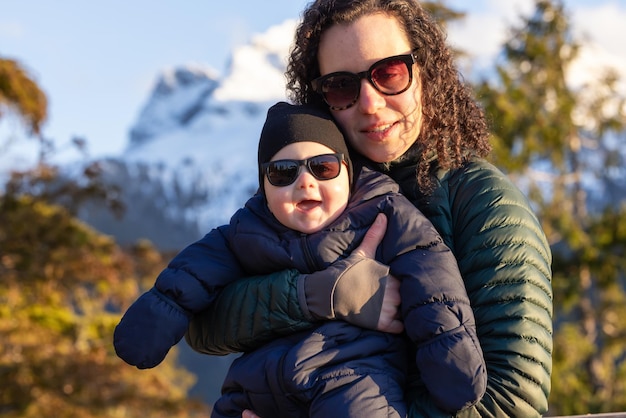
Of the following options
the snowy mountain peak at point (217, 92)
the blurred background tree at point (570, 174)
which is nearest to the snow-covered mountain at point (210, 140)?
the snowy mountain peak at point (217, 92)

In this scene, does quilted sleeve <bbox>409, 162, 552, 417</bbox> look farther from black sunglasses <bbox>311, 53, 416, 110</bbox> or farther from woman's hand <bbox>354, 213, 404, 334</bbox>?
black sunglasses <bbox>311, 53, 416, 110</bbox>

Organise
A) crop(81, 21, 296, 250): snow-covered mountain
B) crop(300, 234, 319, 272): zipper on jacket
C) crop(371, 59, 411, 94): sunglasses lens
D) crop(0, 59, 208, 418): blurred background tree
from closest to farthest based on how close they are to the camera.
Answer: crop(300, 234, 319, 272): zipper on jacket < crop(371, 59, 411, 94): sunglasses lens < crop(0, 59, 208, 418): blurred background tree < crop(81, 21, 296, 250): snow-covered mountain

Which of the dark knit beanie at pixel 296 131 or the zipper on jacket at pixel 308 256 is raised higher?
the dark knit beanie at pixel 296 131

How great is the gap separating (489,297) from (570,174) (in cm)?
1322

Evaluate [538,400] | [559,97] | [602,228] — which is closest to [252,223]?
[538,400]

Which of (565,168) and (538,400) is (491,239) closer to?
(538,400)

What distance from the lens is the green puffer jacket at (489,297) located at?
1911 millimetres

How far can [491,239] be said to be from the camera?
6.55ft

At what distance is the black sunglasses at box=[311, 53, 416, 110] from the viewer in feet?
7.25

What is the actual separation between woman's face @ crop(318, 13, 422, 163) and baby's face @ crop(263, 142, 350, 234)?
0.58 feet

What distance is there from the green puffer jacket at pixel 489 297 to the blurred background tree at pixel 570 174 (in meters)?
10.1

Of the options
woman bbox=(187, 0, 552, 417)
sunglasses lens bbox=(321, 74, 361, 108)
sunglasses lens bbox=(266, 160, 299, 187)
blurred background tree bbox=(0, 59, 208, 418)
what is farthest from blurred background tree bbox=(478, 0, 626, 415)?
sunglasses lens bbox=(266, 160, 299, 187)

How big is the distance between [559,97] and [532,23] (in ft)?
5.69

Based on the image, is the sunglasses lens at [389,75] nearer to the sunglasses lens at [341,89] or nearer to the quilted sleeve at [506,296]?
the sunglasses lens at [341,89]
